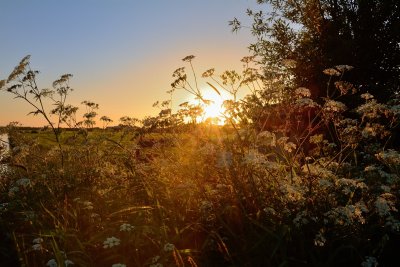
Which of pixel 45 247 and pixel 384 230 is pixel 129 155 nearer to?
pixel 45 247

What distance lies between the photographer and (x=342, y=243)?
6.33 metres

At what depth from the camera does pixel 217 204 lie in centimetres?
734

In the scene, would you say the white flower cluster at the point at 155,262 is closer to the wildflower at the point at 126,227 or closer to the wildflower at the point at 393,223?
the wildflower at the point at 126,227

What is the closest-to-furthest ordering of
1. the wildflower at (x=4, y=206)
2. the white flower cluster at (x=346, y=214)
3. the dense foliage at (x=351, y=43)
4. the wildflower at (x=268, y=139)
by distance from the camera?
the white flower cluster at (x=346, y=214) → the wildflower at (x=268, y=139) → the wildflower at (x=4, y=206) → the dense foliage at (x=351, y=43)

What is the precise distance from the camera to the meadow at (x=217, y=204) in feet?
20.1

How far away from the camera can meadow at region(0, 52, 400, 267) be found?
20.1 ft

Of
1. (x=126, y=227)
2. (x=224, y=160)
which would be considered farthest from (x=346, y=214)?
(x=126, y=227)

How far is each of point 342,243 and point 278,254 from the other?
973mm

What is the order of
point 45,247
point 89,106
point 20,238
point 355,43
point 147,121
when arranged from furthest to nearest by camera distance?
point 355,43, point 89,106, point 147,121, point 20,238, point 45,247

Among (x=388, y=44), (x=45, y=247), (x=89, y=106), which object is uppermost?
(x=388, y=44)

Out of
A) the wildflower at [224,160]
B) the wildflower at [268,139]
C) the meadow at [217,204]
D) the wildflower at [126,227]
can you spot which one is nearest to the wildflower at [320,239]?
the meadow at [217,204]

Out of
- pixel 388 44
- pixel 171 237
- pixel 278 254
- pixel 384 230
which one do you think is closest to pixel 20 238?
pixel 171 237

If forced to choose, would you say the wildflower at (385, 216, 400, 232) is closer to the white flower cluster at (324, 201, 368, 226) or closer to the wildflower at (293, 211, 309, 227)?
the white flower cluster at (324, 201, 368, 226)

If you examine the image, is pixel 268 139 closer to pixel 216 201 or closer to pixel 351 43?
pixel 216 201
